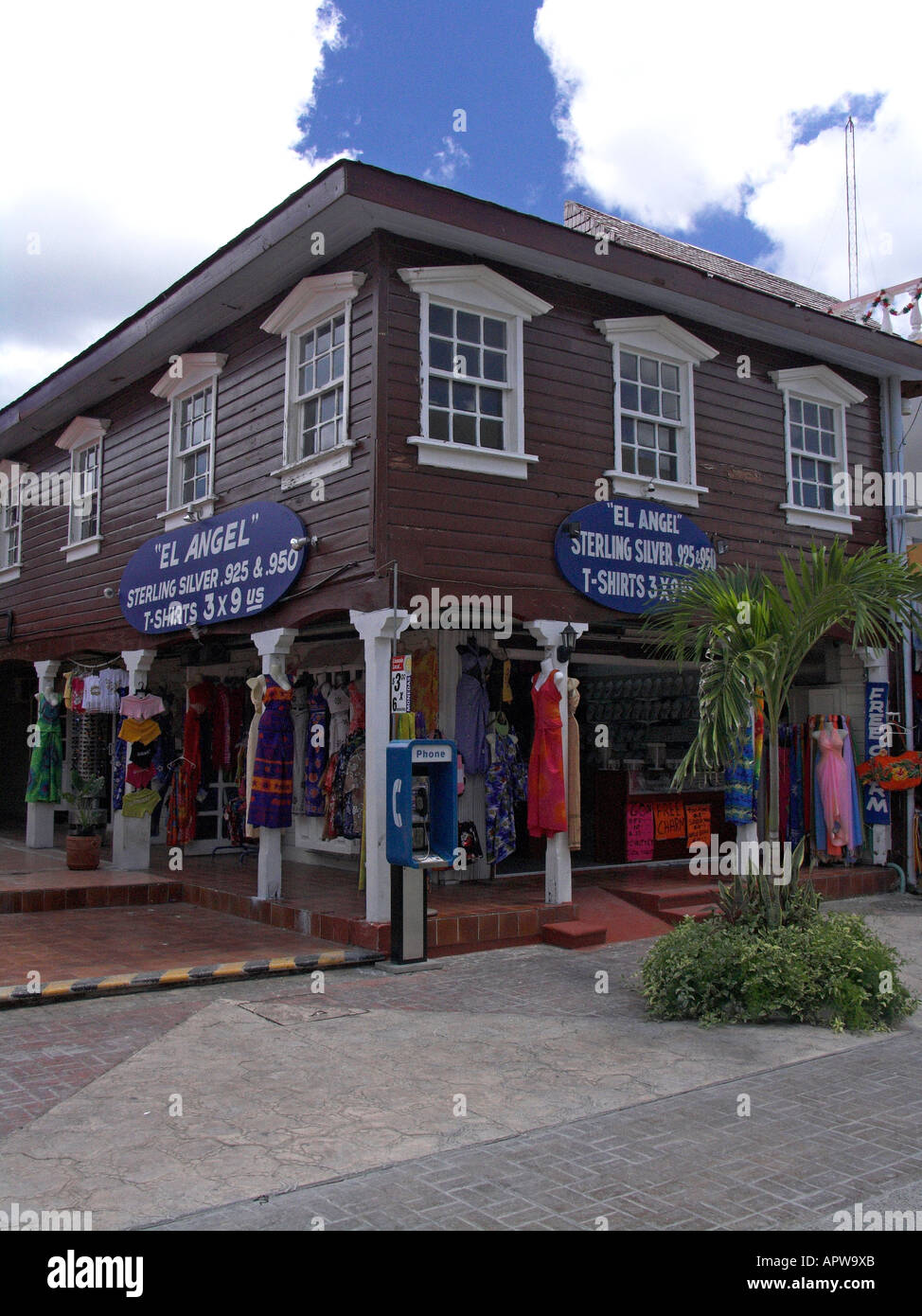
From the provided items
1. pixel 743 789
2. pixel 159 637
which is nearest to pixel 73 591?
pixel 159 637

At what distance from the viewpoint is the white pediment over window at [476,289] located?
31.8 feet

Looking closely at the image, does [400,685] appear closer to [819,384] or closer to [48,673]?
[819,384]

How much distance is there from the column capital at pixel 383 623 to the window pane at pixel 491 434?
2029mm

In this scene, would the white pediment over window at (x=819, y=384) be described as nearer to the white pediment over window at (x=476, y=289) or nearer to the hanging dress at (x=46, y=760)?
the white pediment over window at (x=476, y=289)

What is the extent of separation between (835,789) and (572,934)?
188 inches

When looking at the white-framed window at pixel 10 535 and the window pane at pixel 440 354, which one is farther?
the white-framed window at pixel 10 535

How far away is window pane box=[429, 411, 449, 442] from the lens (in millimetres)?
9859

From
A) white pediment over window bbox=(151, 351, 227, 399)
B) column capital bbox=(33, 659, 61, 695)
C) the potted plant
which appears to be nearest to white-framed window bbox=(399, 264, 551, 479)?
white pediment over window bbox=(151, 351, 227, 399)

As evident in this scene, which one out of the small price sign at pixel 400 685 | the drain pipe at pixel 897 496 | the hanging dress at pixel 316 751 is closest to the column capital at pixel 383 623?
the small price sign at pixel 400 685

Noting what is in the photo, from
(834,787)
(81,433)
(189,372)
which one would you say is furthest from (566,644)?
(81,433)

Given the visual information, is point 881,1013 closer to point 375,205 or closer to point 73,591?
point 375,205

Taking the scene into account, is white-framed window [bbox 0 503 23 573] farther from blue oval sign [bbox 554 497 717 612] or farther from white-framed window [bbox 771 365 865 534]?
white-framed window [bbox 771 365 865 534]

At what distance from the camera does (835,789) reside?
12.9 metres

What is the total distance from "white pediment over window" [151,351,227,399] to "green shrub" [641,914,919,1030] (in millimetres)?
8259
